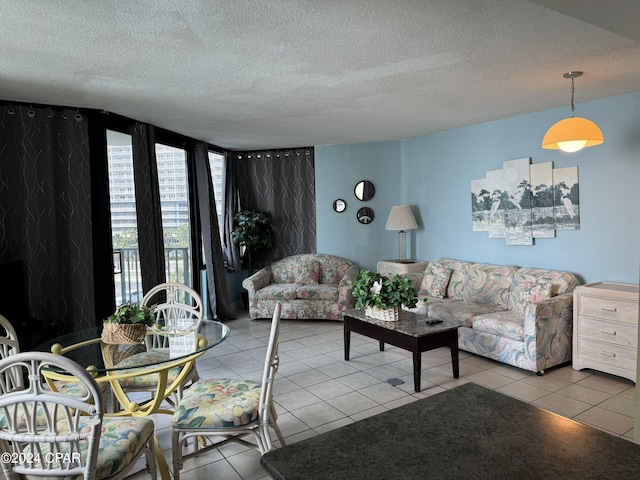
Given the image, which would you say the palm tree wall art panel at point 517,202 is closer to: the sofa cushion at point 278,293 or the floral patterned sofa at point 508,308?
the floral patterned sofa at point 508,308

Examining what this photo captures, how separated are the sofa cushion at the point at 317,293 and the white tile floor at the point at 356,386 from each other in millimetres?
845

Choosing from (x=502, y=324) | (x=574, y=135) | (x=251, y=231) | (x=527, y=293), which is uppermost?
(x=574, y=135)

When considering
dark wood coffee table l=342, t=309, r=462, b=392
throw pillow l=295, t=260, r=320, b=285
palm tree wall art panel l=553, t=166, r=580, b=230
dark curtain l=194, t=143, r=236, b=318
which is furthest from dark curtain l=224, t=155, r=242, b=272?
palm tree wall art panel l=553, t=166, r=580, b=230

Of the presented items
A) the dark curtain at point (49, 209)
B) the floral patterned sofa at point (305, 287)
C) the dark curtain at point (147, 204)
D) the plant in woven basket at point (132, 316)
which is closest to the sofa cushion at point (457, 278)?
the floral patterned sofa at point (305, 287)

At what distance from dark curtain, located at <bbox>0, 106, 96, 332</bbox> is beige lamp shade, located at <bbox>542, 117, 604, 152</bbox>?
4054 millimetres

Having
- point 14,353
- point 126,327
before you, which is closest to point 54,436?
point 126,327

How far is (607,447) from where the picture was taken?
994mm

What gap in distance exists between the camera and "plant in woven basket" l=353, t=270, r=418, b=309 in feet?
A: 13.3

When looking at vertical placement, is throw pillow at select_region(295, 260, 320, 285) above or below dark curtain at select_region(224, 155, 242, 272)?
below

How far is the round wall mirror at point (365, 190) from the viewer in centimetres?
671

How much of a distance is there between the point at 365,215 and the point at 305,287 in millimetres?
1432

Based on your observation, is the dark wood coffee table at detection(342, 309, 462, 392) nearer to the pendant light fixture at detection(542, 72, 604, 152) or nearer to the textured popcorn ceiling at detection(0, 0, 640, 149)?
the pendant light fixture at detection(542, 72, 604, 152)

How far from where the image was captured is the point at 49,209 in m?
4.05

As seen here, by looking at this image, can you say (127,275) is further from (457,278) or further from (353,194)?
(457,278)
